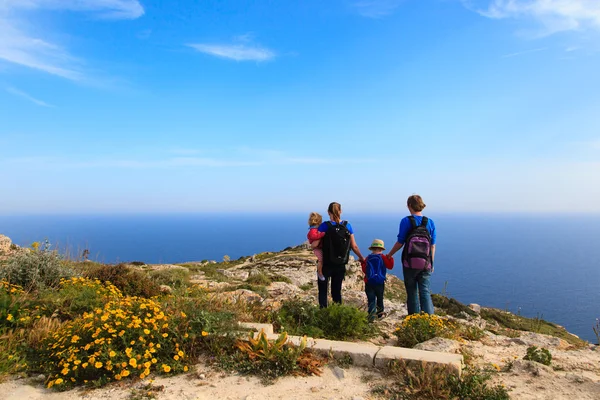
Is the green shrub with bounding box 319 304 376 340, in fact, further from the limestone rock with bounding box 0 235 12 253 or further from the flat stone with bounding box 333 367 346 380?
the limestone rock with bounding box 0 235 12 253

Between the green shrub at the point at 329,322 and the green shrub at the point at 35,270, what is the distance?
188 inches

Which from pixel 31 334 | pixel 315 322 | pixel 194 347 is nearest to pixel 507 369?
pixel 315 322

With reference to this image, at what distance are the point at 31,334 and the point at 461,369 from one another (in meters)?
5.73

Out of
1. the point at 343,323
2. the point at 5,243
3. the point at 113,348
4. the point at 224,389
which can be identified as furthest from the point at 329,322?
the point at 5,243

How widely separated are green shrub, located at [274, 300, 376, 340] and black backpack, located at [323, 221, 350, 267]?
1.04m

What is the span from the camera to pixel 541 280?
9819cm

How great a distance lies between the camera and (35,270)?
23.9 feet

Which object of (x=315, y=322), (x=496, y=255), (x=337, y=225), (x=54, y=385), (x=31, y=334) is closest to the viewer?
(x=54, y=385)

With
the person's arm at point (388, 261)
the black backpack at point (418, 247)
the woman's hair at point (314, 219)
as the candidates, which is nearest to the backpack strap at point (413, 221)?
the black backpack at point (418, 247)

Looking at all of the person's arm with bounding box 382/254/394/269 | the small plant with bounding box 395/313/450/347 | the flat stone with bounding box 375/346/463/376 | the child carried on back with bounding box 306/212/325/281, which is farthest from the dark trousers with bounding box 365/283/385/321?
the flat stone with bounding box 375/346/463/376

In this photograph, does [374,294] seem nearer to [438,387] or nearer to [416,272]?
[416,272]

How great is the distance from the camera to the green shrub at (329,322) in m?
6.03

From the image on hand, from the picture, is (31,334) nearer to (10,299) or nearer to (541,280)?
(10,299)

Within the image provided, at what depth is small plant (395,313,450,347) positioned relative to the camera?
5871 mm
